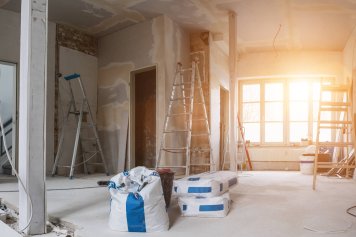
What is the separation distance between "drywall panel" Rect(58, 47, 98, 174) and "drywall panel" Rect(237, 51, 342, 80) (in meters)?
3.71

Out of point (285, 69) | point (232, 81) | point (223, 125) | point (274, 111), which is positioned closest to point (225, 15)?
point (232, 81)

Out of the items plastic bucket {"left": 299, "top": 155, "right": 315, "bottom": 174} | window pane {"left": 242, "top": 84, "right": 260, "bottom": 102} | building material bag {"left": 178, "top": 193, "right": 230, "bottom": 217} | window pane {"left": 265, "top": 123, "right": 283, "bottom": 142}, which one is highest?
window pane {"left": 242, "top": 84, "right": 260, "bottom": 102}

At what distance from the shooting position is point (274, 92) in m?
7.89

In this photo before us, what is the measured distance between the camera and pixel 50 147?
5.48 meters

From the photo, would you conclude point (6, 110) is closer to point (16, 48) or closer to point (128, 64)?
point (16, 48)

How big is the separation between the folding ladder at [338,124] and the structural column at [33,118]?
289cm

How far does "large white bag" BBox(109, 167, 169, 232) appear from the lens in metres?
1.94

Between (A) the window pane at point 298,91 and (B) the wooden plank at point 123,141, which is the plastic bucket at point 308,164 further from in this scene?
(B) the wooden plank at point 123,141

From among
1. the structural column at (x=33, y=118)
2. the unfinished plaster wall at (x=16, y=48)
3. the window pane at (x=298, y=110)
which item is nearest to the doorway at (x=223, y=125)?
the window pane at (x=298, y=110)

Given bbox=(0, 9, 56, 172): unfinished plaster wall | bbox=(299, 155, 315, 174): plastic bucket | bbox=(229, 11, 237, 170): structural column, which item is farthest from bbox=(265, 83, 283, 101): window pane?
bbox=(0, 9, 56, 172): unfinished plaster wall

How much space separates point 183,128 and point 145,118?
3.24 ft

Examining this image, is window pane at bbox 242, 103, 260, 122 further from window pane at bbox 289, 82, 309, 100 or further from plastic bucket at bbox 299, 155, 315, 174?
plastic bucket at bbox 299, 155, 315, 174

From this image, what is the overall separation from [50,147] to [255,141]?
4.73 m

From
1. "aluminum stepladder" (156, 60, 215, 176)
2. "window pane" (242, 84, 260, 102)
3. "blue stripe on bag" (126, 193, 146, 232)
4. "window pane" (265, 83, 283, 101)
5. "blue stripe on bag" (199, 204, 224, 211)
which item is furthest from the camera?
"window pane" (242, 84, 260, 102)
